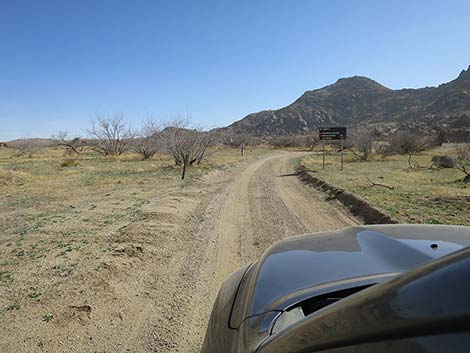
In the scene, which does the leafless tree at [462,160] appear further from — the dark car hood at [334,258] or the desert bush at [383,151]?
the dark car hood at [334,258]

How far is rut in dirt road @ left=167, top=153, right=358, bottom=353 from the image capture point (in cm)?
422

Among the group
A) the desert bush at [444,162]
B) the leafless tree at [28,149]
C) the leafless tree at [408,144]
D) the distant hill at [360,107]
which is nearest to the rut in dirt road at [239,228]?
the desert bush at [444,162]

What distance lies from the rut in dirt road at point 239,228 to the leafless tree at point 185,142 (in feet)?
38.4

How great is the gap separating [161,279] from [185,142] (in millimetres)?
20714

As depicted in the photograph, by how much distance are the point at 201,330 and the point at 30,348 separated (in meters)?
1.76

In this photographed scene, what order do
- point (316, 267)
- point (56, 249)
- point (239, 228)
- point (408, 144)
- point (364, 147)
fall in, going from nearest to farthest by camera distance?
point (316, 267)
point (56, 249)
point (239, 228)
point (364, 147)
point (408, 144)

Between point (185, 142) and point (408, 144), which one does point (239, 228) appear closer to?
point (185, 142)

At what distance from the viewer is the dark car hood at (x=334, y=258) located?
189cm

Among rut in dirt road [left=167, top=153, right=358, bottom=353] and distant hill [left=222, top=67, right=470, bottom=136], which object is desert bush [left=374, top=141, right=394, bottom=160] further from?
distant hill [left=222, top=67, right=470, bottom=136]

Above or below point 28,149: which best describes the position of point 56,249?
below

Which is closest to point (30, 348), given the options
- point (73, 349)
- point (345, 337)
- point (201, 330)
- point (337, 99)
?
point (73, 349)

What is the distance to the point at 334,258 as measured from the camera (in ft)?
7.51

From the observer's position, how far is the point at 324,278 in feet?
6.54

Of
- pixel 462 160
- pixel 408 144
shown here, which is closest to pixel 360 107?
pixel 408 144
